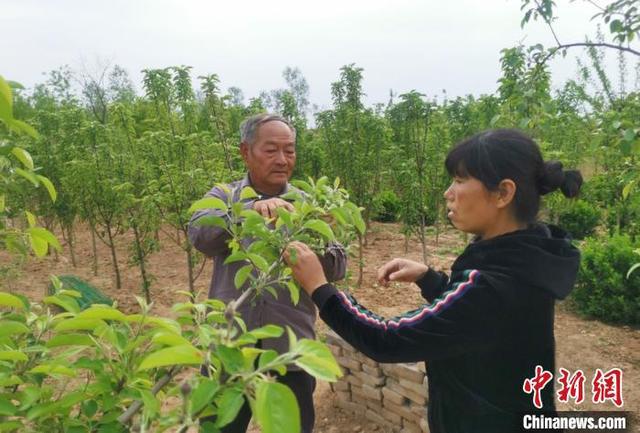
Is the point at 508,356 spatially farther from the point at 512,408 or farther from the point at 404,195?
the point at 404,195

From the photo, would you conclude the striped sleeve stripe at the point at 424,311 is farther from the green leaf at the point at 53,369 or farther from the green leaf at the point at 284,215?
the green leaf at the point at 53,369

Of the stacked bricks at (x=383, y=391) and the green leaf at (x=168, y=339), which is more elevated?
the green leaf at (x=168, y=339)

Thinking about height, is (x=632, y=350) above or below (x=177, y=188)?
below

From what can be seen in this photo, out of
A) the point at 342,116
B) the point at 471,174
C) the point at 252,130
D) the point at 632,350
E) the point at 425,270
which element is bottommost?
the point at 632,350

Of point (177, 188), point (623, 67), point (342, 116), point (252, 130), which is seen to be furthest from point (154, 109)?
point (623, 67)

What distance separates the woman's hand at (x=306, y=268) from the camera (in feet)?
4.41

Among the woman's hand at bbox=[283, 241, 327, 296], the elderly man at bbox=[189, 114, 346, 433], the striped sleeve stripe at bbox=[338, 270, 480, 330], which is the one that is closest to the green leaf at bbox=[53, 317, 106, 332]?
the woman's hand at bbox=[283, 241, 327, 296]

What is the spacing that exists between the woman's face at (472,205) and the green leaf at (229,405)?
2.97 feet

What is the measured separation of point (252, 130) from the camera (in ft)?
7.41

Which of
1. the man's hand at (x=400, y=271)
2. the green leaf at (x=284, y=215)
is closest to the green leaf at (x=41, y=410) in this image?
the green leaf at (x=284, y=215)

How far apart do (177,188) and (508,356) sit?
4187 millimetres

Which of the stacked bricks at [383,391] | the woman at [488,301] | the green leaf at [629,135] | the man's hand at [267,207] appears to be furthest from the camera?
the stacked bricks at [383,391]

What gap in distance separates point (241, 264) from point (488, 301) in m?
1.17

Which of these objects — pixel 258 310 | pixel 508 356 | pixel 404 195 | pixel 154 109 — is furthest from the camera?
pixel 404 195
